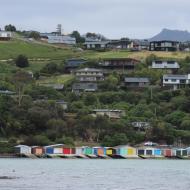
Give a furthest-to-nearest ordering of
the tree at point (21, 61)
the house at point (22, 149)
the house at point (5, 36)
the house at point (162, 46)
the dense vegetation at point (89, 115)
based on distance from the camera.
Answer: the house at point (5, 36)
the house at point (162, 46)
the tree at point (21, 61)
the dense vegetation at point (89, 115)
the house at point (22, 149)

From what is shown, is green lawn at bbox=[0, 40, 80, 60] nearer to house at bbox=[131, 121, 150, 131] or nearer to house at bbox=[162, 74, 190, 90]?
house at bbox=[162, 74, 190, 90]

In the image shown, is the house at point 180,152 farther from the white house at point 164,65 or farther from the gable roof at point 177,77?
the white house at point 164,65

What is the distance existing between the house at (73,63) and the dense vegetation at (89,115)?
1610cm

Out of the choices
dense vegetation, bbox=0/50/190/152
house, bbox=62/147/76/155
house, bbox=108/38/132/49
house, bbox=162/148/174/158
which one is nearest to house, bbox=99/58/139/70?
dense vegetation, bbox=0/50/190/152

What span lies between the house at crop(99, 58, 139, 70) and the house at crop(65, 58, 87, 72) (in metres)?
4.29

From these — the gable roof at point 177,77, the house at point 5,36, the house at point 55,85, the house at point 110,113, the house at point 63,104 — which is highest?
the house at point 5,36

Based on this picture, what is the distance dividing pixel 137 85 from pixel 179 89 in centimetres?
755

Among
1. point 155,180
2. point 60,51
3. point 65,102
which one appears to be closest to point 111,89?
point 65,102

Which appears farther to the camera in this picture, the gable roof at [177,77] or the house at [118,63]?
the house at [118,63]

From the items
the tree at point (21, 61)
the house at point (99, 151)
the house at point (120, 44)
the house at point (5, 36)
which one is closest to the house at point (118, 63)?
the tree at point (21, 61)

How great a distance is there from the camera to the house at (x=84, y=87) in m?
146

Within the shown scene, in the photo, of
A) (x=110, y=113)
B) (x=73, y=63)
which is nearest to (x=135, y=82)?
(x=110, y=113)

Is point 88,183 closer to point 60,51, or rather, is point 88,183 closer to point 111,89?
point 111,89

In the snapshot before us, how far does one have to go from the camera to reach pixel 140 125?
122m
